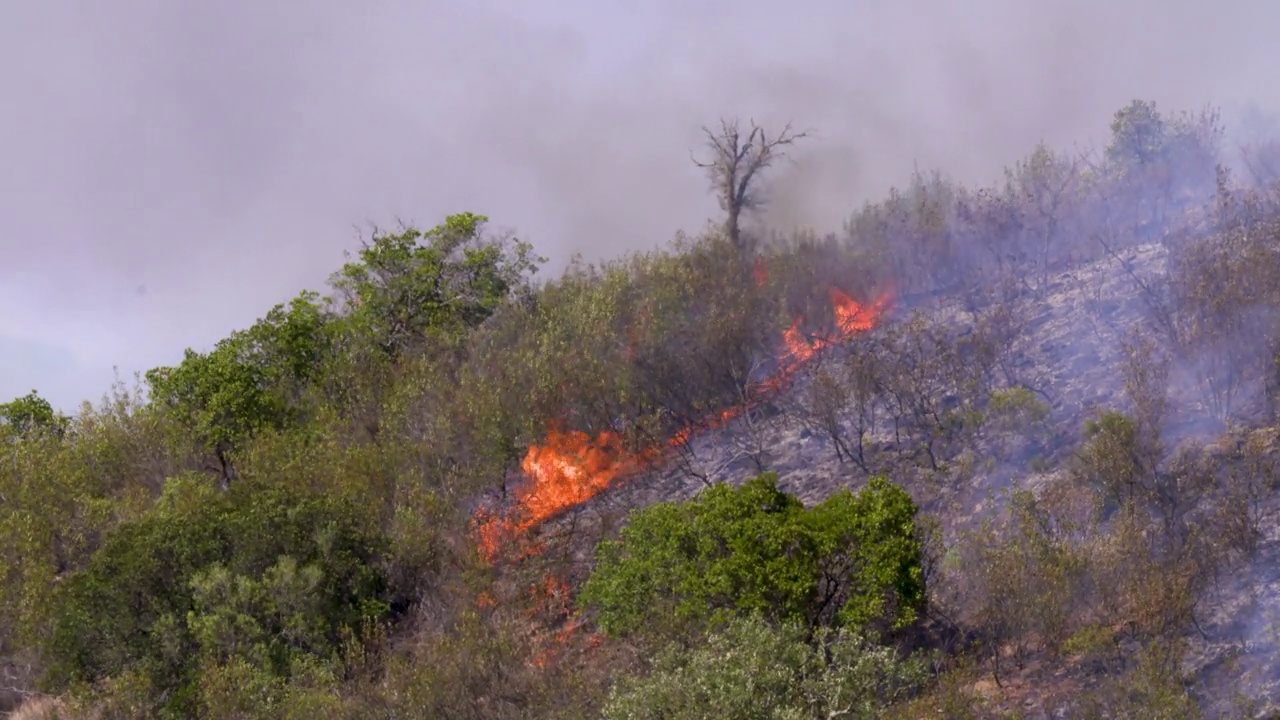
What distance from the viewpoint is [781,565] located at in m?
20.8

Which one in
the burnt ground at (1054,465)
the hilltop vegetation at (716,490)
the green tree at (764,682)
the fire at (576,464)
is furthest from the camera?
the fire at (576,464)

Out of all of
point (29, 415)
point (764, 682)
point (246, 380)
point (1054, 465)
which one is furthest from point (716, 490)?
point (29, 415)

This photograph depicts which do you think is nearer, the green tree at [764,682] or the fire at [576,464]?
the green tree at [764,682]

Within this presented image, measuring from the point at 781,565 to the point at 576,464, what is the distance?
12620 mm

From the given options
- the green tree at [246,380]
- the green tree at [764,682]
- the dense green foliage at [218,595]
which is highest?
the green tree at [246,380]

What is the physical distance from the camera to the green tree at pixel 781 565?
20.8 metres

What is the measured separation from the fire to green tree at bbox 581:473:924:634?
29.5 ft

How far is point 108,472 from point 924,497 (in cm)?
2703

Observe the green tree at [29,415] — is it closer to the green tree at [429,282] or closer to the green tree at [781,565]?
the green tree at [429,282]

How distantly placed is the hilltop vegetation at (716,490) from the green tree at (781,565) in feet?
0.23

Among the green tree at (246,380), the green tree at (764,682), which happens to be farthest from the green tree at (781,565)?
the green tree at (246,380)

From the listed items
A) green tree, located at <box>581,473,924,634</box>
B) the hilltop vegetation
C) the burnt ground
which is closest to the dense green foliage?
the hilltop vegetation

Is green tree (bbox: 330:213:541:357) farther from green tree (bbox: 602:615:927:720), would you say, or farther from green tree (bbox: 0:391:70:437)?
Result: green tree (bbox: 602:615:927:720)

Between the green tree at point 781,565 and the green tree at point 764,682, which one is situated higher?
the green tree at point 781,565
